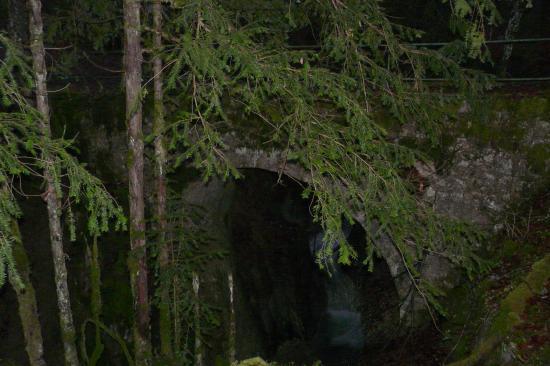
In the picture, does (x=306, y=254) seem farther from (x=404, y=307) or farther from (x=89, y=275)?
(x=89, y=275)

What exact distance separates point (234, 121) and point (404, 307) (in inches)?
181

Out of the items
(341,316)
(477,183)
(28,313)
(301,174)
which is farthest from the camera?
(341,316)

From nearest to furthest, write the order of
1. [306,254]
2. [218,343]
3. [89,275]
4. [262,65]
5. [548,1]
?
[262,65] < [89,275] < [218,343] < [306,254] < [548,1]

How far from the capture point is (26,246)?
8.25 metres

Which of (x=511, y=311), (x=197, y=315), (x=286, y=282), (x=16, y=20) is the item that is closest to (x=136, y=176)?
(x=197, y=315)

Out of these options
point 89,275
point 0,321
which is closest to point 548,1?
point 89,275

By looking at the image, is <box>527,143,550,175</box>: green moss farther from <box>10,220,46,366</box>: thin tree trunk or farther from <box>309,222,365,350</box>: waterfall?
<box>10,220,46,366</box>: thin tree trunk

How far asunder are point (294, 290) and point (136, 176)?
7.88 metres

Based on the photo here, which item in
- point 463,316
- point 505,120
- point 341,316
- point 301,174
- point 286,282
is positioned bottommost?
point 341,316

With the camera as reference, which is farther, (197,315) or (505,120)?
(505,120)

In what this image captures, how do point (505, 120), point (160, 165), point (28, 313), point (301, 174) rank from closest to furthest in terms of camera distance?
1. point (160, 165)
2. point (28, 313)
3. point (505, 120)
4. point (301, 174)

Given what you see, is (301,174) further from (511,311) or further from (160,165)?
(511,311)

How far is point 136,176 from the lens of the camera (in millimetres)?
6492

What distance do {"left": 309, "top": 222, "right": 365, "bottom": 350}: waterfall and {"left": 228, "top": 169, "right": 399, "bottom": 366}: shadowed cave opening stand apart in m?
0.03
